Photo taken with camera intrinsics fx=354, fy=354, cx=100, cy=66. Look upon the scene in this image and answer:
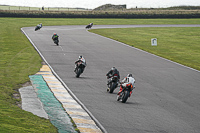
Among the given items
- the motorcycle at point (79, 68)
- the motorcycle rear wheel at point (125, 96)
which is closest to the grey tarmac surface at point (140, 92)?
the motorcycle rear wheel at point (125, 96)

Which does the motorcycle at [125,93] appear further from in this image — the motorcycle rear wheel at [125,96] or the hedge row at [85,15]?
the hedge row at [85,15]

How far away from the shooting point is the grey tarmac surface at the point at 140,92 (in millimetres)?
12688

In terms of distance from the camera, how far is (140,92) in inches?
701

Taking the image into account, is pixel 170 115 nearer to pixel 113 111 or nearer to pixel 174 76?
pixel 113 111

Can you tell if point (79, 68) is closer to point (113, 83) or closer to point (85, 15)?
point (113, 83)

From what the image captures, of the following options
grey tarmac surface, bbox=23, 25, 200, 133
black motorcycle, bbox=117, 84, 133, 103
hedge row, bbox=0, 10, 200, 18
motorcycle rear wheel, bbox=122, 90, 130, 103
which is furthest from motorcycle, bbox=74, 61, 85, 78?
hedge row, bbox=0, 10, 200, 18

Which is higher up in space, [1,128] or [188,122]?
[1,128]

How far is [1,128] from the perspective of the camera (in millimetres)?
10109

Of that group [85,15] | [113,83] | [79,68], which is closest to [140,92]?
[113,83]

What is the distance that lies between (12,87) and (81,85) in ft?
11.9

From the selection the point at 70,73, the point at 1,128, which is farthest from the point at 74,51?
the point at 1,128

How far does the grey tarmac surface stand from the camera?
12688mm

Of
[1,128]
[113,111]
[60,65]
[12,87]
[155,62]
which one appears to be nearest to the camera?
[1,128]

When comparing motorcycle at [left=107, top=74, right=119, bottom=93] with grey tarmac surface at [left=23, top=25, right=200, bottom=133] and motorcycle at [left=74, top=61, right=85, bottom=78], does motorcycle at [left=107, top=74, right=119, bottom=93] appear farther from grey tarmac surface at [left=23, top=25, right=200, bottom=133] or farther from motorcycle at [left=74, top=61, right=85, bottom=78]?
motorcycle at [left=74, top=61, right=85, bottom=78]
